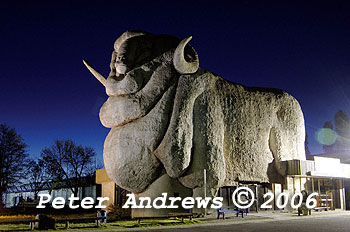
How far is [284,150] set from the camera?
66.0ft

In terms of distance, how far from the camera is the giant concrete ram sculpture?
50.3 ft

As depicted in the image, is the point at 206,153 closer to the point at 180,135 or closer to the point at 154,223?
the point at 180,135

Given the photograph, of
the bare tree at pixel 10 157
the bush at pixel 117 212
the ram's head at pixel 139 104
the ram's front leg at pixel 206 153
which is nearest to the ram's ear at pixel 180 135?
the ram's head at pixel 139 104

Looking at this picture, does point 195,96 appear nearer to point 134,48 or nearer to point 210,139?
point 210,139

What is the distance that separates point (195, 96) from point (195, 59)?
1.62 metres

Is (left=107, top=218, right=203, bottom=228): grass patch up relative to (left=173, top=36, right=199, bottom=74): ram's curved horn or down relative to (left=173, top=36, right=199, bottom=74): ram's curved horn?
down

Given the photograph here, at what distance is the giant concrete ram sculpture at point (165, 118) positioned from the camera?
15328 mm

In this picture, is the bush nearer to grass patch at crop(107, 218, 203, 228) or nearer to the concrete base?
the concrete base

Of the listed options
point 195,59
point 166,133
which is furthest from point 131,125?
point 195,59

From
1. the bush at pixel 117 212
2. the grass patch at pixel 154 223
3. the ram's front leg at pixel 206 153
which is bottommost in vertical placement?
the bush at pixel 117 212

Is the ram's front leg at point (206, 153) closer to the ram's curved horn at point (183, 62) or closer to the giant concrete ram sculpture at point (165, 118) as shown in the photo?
the giant concrete ram sculpture at point (165, 118)

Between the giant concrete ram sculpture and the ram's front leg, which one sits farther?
the ram's front leg

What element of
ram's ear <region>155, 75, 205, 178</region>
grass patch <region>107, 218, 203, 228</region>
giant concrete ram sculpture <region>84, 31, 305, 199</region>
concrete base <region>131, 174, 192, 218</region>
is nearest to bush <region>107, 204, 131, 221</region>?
concrete base <region>131, 174, 192, 218</region>

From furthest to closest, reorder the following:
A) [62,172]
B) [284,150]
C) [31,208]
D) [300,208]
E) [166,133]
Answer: [62,172] < [31,208] < [284,150] < [300,208] < [166,133]
